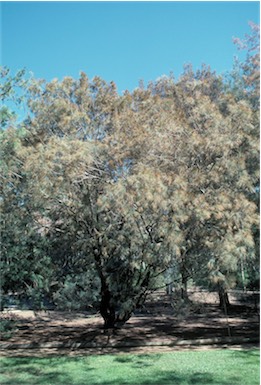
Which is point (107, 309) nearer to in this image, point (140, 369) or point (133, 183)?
point (140, 369)

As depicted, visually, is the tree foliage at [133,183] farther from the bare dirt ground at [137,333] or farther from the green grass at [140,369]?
the green grass at [140,369]

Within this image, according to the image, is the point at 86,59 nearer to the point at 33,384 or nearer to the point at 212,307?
the point at 33,384

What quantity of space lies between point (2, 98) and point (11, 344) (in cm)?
432

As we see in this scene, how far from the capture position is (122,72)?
21.1ft

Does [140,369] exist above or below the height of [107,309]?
below

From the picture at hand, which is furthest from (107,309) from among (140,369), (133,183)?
(133,183)

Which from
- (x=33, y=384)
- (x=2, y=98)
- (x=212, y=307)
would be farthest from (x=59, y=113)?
(x=212, y=307)

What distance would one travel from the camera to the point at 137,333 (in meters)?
8.44

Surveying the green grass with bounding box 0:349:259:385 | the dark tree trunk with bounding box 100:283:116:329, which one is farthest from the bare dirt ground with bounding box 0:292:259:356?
the green grass with bounding box 0:349:259:385

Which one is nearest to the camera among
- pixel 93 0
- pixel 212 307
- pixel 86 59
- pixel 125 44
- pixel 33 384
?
pixel 93 0

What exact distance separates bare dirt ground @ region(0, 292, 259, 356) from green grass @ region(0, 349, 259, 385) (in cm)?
70

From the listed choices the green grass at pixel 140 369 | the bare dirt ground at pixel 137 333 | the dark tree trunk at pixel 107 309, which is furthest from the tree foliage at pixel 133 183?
the green grass at pixel 140 369

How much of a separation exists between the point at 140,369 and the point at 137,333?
126 inches

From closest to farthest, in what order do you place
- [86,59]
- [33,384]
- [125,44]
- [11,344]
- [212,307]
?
[33,384] → [125,44] → [86,59] → [11,344] → [212,307]
